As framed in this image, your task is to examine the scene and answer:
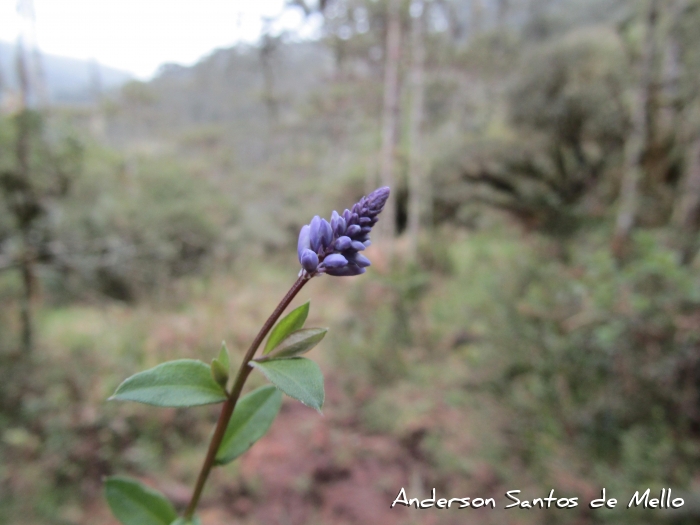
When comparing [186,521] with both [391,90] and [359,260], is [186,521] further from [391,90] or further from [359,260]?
[391,90]

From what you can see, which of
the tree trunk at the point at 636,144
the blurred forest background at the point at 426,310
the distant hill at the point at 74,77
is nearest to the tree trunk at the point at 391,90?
the blurred forest background at the point at 426,310

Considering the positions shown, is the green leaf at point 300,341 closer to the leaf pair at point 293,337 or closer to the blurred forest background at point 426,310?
the leaf pair at point 293,337

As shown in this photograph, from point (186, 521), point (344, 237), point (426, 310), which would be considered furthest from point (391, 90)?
point (186, 521)

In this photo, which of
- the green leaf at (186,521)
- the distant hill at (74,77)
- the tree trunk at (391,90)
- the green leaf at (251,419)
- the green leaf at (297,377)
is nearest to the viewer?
the green leaf at (297,377)

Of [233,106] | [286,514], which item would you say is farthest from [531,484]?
[233,106]

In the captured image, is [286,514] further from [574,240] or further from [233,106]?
[233,106]
